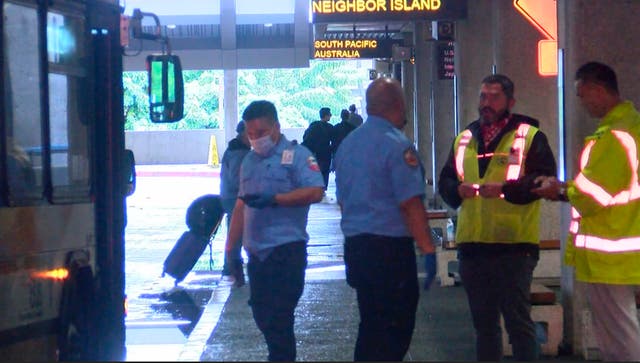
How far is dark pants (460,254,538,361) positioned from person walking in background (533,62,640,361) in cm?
72

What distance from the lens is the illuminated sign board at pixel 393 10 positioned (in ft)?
49.8

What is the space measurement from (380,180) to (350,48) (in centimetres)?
2002

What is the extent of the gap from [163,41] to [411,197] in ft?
8.01

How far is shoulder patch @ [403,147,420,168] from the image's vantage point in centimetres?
717

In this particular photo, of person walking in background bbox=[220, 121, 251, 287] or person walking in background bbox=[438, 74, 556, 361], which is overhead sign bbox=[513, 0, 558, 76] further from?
person walking in background bbox=[438, 74, 556, 361]

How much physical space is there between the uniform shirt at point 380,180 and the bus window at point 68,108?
66.2 inches

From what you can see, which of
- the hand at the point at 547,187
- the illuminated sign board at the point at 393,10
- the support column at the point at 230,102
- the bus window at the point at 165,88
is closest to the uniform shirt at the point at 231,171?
the illuminated sign board at the point at 393,10

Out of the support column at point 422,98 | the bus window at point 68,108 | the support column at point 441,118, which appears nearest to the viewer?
the bus window at point 68,108

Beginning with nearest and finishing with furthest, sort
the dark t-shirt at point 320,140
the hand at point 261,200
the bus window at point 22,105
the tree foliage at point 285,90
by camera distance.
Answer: the bus window at point 22,105, the hand at point 261,200, the dark t-shirt at point 320,140, the tree foliage at point 285,90

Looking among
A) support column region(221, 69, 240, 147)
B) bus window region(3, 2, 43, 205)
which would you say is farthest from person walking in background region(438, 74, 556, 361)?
support column region(221, 69, 240, 147)

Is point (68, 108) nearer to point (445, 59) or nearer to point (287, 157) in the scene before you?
point (287, 157)

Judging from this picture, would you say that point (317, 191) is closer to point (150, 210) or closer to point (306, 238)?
point (306, 238)

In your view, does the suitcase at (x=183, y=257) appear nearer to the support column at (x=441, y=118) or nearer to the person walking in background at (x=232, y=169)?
the person walking in background at (x=232, y=169)

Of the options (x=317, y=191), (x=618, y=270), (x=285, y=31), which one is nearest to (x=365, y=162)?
(x=317, y=191)
